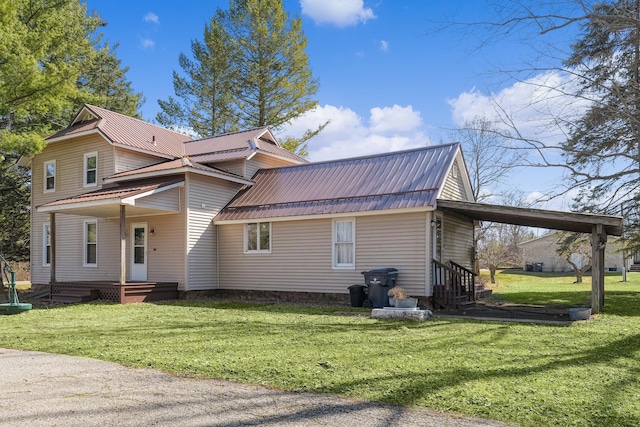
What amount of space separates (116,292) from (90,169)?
19.0ft

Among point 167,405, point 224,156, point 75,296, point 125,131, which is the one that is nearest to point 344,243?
point 224,156

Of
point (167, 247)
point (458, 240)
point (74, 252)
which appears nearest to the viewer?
point (458, 240)

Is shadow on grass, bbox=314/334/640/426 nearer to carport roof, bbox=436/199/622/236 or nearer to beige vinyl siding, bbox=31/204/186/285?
carport roof, bbox=436/199/622/236

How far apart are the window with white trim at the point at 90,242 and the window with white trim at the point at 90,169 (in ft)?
4.85

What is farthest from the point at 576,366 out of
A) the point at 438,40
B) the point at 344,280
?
the point at 344,280

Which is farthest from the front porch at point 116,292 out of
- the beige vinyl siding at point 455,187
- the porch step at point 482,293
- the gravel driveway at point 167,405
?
the porch step at point 482,293

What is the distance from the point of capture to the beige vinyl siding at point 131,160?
58.9 feet

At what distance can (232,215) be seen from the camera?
16.9 meters

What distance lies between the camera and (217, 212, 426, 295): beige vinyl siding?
13.7 metres

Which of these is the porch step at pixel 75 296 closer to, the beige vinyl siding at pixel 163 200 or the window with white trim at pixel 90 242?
the window with white trim at pixel 90 242

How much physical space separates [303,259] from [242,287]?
2609mm

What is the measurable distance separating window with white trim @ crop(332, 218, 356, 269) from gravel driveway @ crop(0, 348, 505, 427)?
9.22m

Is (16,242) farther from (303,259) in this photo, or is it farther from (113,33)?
(303,259)

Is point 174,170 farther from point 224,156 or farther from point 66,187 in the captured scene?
point 66,187
